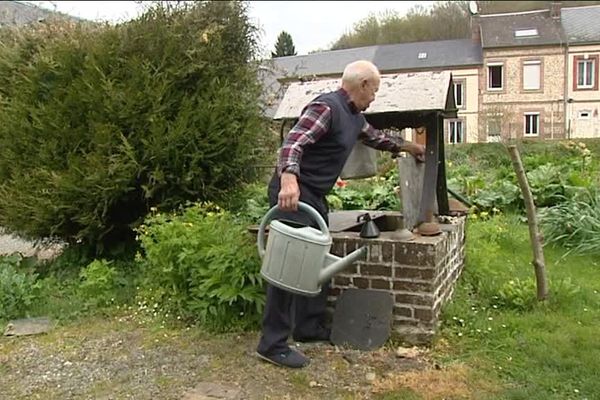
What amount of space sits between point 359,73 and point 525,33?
98.5ft

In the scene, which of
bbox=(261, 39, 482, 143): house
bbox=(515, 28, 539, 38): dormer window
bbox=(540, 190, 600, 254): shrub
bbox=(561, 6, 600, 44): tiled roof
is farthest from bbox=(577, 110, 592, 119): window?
bbox=(540, 190, 600, 254): shrub

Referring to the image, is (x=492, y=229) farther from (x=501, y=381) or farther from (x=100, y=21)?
(x=100, y=21)

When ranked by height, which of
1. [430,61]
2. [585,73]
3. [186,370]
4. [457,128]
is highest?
[430,61]

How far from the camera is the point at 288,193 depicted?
10.1 feet

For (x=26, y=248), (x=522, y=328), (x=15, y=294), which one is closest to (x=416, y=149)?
(x=522, y=328)

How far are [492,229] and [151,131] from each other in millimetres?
3071

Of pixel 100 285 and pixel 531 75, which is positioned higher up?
pixel 531 75

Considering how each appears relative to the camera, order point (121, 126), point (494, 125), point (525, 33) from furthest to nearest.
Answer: point (525, 33) < point (494, 125) < point (121, 126)

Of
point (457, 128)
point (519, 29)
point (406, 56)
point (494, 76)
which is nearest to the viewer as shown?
point (457, 128)

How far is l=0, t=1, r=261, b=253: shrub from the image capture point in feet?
16.8

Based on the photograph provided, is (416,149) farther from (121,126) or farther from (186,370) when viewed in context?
(121,126)

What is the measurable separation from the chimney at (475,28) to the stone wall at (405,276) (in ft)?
99.1

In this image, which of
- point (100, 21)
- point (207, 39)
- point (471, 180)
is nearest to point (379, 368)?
point (207, 39)

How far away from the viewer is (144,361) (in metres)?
3.51
